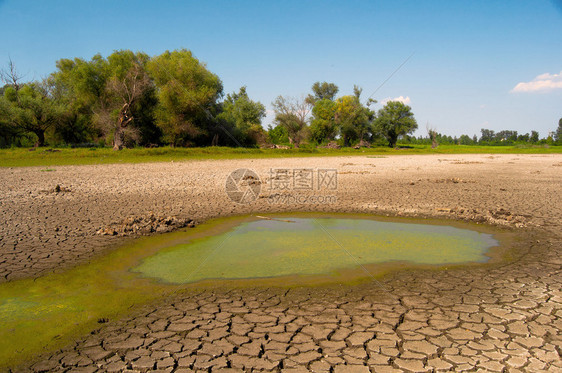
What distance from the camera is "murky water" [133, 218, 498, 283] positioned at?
5578mm

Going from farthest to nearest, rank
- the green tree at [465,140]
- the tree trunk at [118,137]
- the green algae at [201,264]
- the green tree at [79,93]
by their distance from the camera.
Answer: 1. the green tree at [465,140]
2. the green tree at [79,93]
3. the tree trunk at [118,137]
4. the green algae at [201,264]

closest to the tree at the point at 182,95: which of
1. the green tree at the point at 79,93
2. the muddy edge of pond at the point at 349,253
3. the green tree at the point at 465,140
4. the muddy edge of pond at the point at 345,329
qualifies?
the green tree at the point at 79,93

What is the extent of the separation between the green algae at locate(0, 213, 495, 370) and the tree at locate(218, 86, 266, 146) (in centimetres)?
3719

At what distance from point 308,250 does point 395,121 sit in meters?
69.5

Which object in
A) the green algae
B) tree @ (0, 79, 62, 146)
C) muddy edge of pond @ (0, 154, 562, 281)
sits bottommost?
the green algae

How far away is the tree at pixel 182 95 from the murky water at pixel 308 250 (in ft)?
104

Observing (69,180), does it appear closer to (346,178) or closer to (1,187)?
(1,187)

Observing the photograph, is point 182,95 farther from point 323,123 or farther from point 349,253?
point 349,253

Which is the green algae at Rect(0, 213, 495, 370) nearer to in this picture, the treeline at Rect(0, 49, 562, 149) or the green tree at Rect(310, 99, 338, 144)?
the treeline at Rect(0, 49, 562, 149)

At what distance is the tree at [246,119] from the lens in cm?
4650

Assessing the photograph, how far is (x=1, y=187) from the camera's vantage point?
1303cm

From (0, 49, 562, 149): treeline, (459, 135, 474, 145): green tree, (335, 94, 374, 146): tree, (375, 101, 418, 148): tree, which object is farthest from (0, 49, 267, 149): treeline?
(459, 135, 474, 145): green tree

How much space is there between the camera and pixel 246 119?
196ft

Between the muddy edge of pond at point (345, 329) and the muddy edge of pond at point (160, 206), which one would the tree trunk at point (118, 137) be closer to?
the muddy edge of pond at point (160, 206)
